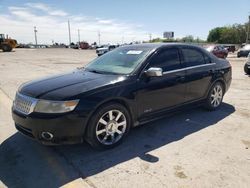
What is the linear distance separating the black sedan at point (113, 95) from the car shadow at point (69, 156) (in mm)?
260

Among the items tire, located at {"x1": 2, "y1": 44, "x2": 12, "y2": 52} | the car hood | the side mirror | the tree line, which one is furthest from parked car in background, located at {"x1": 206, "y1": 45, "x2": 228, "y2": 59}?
the tree line

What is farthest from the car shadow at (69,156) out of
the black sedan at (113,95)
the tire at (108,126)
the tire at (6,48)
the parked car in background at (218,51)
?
the tire at (6,48)

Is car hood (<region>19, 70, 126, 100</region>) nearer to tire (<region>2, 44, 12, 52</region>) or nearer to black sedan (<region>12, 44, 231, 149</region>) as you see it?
black sedan (<region>12, 44, 231, 149</region>)

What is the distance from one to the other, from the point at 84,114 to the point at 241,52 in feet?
93.7

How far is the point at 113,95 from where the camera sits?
3947mm

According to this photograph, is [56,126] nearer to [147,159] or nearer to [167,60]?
[147,159]

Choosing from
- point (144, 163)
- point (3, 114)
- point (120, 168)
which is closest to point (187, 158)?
point (144, 163)

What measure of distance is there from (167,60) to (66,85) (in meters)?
1.94

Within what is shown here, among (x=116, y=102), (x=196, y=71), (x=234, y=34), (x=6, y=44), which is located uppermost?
(x=234, y=34)

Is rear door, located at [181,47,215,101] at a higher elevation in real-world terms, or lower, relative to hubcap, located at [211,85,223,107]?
higher

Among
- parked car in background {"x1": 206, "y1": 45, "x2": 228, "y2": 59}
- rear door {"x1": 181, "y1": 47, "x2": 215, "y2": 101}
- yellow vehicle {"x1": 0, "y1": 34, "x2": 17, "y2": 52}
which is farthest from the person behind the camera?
yellow vehicle {"x1": 0, "y1": 34, "x2": 17, "y2": 52}

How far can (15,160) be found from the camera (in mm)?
3746

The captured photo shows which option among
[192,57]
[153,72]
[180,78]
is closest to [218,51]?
[192,57]

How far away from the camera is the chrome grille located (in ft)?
12.0
